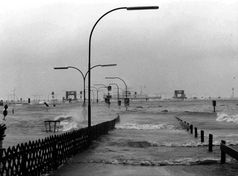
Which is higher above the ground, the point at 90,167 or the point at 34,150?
the point at 34,150

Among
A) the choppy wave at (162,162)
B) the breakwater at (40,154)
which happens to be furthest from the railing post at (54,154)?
the choppy wave at (162,162)

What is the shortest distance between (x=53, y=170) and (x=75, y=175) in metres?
1.26

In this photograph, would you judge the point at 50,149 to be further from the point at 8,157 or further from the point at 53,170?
the point at 8,157

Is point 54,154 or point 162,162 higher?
point 54,154

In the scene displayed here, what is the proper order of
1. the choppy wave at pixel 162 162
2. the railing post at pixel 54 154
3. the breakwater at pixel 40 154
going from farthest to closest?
the choppy wave at pixel 162 162
the railing post at pixel 54 154
the breakwater at pixel 40 154

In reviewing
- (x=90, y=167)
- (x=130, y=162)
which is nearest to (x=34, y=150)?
(x=90, y=167)

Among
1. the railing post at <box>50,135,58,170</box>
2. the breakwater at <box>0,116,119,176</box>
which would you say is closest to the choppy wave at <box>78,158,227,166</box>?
the breakwater at <box>0,116,119,176</box>

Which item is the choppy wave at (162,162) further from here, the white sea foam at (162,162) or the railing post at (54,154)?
Answer: the railing post at (54,154)

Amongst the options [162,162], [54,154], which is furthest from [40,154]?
[162,162]

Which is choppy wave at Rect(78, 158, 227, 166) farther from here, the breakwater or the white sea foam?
the breakwater

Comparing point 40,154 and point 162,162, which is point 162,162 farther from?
point 40,154

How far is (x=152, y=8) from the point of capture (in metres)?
18.5

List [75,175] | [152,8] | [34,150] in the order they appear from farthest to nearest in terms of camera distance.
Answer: [152,8], [75,175], [34,150]

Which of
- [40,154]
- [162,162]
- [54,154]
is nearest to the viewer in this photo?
[40,154]
